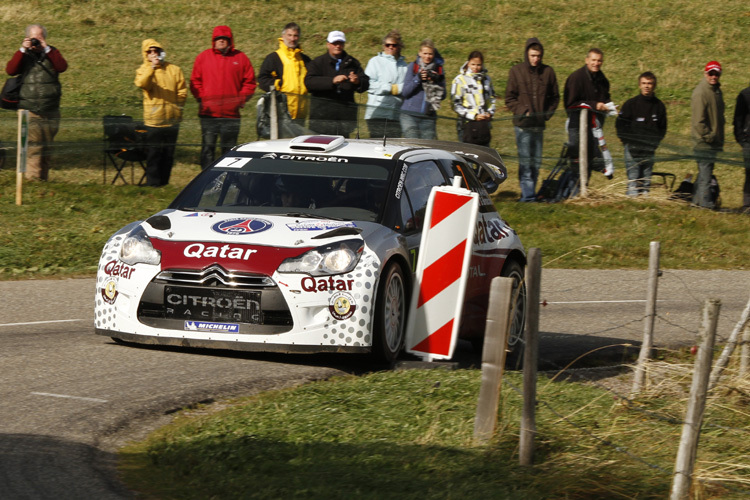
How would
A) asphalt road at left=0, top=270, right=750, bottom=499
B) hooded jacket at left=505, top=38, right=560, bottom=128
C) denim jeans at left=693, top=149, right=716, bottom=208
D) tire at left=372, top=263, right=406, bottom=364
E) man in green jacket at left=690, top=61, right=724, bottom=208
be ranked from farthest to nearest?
1. denim jeans at left=693, top=149, right=716, bottom=208
2. man in green jacket at left=690, top=61, right=724, bottom=208
3. hooded jacket at left=505, top=38, right=560, bottom=128
4. tire at left=372, top=263, right=406, bottom=364
5. asphalt road at left=0, top=270, right=750, bottom=499

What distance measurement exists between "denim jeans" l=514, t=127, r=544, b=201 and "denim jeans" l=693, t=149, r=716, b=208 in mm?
2532

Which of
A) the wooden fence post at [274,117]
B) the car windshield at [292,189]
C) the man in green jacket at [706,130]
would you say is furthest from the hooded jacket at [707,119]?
the car windshield at [292,189]

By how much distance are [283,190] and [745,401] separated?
12.5 feet

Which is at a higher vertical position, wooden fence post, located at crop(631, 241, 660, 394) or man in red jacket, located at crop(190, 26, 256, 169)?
man in red jacket, located at crop(190, 26, 256, 169)

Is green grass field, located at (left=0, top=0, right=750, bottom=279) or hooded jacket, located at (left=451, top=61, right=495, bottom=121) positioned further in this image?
hooded jacket, located at (left=451, top=61, right=495, bottom=121)

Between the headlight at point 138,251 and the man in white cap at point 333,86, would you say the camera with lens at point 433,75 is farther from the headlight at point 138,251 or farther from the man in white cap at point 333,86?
the headlight at point 138,251

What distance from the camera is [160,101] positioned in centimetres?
1741

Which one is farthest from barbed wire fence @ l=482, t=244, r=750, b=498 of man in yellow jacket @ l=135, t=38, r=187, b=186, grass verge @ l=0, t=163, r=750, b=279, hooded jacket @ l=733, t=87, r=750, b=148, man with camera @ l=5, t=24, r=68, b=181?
hooded jacket @ l=733, t=87, r=750, b=148

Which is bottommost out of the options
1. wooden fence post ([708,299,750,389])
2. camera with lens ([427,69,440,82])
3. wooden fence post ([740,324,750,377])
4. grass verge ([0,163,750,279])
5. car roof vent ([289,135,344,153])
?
grass verge ([0,163,750,279])

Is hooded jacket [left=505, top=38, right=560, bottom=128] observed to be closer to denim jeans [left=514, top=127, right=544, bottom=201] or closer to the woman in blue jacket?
denim jeans [left=514, top=127, right=544, bottom=201]

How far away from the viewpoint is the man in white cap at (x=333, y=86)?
17656 millimetres

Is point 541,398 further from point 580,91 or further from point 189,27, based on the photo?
point 189,27

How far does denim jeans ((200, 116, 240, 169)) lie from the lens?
17.5 m

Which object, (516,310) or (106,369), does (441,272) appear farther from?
(106,369)
